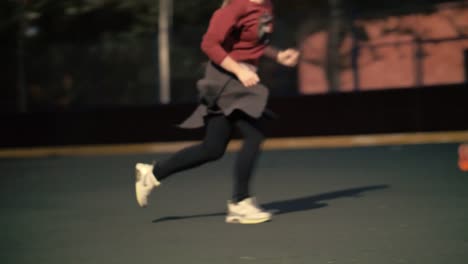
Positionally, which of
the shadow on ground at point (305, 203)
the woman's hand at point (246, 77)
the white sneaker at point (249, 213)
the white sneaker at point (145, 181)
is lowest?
the shadow on ground at point (305, 203)

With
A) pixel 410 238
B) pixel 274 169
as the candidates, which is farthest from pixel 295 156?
pixel 410 238

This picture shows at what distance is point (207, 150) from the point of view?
5.28 metres

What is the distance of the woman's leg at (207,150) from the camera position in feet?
17.3

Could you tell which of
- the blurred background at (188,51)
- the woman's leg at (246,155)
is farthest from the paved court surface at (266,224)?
the blurred background at (188,51)

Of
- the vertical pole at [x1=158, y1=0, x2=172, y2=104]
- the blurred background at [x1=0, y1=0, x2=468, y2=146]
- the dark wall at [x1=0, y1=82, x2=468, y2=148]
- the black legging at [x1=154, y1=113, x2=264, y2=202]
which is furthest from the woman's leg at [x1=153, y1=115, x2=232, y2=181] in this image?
the vertical pole at [x1=158, y1=0, x2=172, y2=104]

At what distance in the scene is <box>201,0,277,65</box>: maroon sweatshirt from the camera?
504 cm

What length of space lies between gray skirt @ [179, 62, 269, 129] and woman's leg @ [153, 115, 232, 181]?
2.8 inches

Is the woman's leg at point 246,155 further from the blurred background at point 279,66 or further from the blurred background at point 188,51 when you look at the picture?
the blurred background at point 188,51

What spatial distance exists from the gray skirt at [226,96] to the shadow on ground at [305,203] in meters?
0.84

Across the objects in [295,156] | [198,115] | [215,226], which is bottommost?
[295,156]

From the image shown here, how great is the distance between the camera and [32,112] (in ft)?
46.4

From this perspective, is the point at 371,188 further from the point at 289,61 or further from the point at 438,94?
the point at 438,94

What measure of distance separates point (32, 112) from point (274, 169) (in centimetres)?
619

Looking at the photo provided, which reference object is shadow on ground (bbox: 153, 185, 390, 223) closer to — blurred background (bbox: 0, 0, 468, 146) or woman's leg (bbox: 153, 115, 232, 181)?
woman's leg (bbox: 153, 115, 232, 181)
